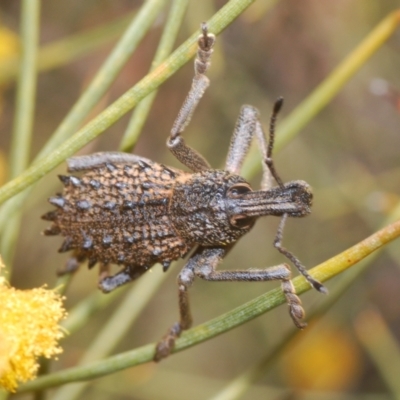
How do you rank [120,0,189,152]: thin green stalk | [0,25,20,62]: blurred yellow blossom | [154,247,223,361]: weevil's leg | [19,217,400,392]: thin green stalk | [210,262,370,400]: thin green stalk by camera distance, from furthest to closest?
[0,25,20,62]: blurred yellow blossom < [210,262,370,400]: thin green stalk < [154,247,223,361]: weevil's leg < [120,0,189,152]: thin green stalk < [19,217,400,392]: thin green stalk

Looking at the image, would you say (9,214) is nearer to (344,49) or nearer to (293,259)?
(293,259)

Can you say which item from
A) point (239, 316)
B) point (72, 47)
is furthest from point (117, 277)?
point (72, 47)

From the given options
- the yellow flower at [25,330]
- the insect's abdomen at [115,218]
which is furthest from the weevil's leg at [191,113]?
the yellow flower at [25,330]

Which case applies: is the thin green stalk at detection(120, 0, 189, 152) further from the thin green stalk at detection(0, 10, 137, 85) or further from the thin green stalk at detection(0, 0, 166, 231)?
the thin green stalk at detection(0, 10, 137, 85)

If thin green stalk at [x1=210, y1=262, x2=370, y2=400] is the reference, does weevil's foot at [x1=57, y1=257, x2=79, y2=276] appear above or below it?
above

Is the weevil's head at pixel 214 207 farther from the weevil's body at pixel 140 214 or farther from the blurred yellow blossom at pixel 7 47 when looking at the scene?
the blurred yellow blossom at pixel 7 47

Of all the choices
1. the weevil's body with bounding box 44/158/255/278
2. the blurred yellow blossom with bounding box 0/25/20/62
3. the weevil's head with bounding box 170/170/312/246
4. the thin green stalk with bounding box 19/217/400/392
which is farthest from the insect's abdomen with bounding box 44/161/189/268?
the blurred yellow blossom with bounding box 0/25/20/62

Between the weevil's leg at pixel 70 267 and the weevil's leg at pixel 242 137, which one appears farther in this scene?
the weevil's leg at pixel 242 137

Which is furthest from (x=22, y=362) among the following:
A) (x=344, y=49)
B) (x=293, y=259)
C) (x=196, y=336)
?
(x=344, y=49)
